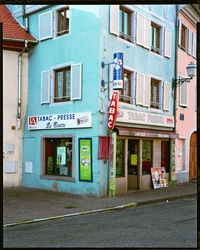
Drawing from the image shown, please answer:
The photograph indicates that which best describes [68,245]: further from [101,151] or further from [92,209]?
[101,151]

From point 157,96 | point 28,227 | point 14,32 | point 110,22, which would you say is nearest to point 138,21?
point 110,22

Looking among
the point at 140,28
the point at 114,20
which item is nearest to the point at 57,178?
the point at 114,20

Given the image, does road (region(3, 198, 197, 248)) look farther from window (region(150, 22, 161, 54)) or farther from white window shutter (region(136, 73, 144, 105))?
window (region(150, 22, 161, 54))

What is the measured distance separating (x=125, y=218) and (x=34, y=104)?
6883 mm

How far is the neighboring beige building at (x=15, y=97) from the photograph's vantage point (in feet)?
44.7

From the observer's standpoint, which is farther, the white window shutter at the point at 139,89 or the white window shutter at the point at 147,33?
the white window shutter at the point at 147,33

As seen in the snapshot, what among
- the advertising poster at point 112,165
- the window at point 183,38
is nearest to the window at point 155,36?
the window at point 183,38

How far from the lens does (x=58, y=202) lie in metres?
10.8

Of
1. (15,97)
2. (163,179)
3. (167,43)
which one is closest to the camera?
(15,97)

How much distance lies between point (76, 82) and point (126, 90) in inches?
72.7

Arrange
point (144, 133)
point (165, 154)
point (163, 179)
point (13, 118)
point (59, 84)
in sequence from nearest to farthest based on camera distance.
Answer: point (144, 133)
point (59, 84)
point (13, 118)
point (163, 179)
point (165, 154)

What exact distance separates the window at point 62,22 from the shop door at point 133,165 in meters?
4.49

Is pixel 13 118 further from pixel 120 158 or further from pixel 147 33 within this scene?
pixel 147 33

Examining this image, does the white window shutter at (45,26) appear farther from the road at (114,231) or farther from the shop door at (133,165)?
the road at (114,231)
